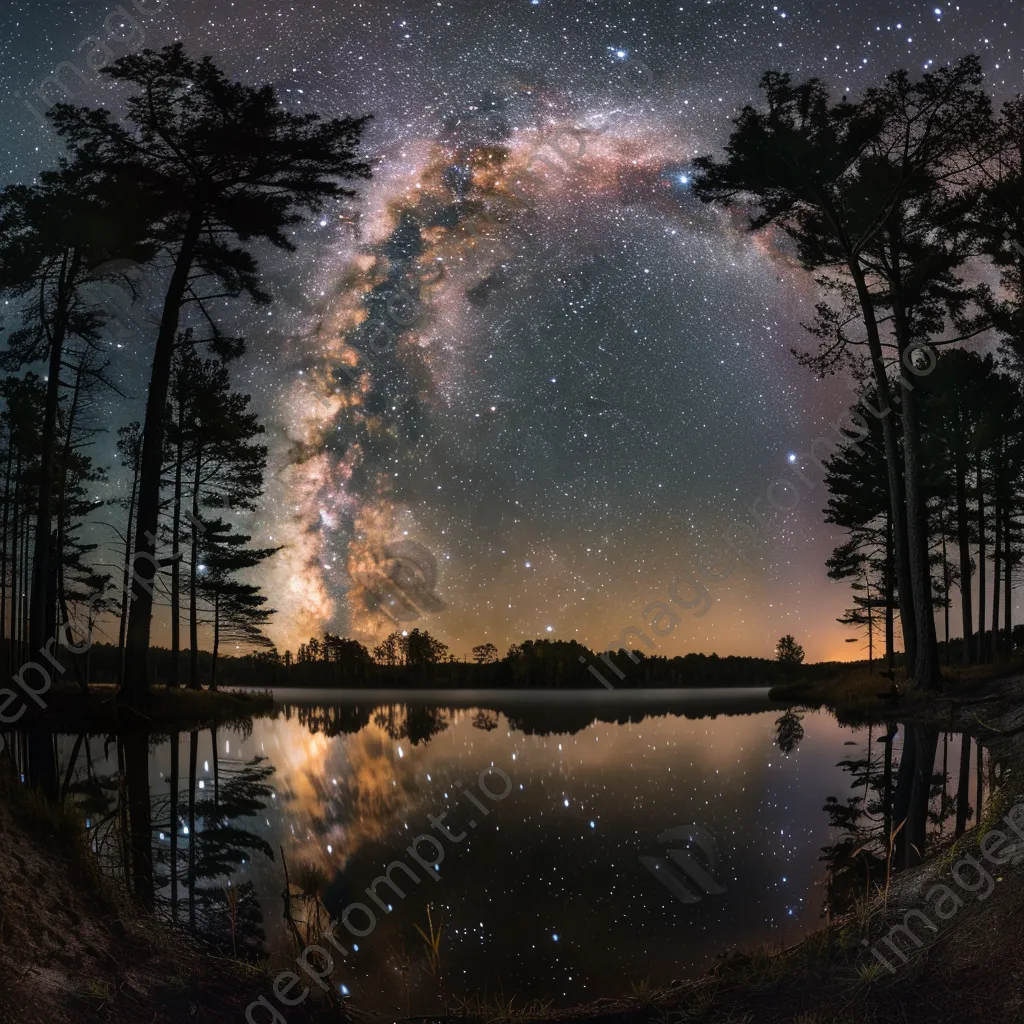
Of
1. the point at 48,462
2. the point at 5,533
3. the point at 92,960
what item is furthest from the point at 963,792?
the point at 5,533

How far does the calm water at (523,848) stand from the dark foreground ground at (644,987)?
300 millimetres

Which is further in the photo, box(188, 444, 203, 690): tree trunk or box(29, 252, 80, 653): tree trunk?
box(188, 444, 203, 690): tree trunk

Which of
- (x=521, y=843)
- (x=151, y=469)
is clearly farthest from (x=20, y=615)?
(x=521, y=843)

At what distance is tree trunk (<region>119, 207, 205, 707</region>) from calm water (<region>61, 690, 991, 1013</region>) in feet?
17.4

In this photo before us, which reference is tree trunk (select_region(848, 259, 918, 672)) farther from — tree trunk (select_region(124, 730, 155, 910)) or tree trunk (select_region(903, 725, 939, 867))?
tree trunk (select_region(124, 730, 155, 910))

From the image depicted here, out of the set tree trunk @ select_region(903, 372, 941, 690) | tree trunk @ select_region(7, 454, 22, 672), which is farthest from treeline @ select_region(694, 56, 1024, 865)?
tree trunk @ select_region(7, 454, 22, 672)

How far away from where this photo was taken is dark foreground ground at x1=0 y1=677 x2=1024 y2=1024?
348 cm

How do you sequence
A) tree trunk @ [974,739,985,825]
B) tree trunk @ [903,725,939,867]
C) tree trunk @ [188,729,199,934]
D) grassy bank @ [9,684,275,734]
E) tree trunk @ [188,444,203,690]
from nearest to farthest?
1. tree trunk @ [188,729,199,934]
2. tree trunk @ [903,725,939,867]
3. tree trunk @ [974,739,985,825]
4. grassy bank @ [9,684,275,734]
5. tree trunk @ [188,444,203,690]

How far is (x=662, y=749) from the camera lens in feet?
41.0

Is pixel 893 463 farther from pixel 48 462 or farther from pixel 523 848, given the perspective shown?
pixel 48 462

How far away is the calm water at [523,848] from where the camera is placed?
4.29 metres

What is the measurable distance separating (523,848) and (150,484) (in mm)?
14428

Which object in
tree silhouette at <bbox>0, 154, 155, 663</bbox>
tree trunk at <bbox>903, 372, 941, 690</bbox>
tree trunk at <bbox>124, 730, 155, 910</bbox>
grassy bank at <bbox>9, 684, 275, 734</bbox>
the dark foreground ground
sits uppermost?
tree silhouette at <bbox>0, 154, 155, 663</bbox>

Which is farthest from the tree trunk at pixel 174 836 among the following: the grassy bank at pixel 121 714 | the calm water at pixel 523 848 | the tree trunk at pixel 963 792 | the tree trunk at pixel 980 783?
the tree trunk at pixel 963 792
